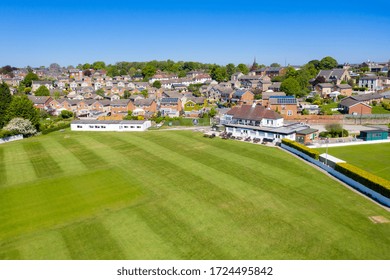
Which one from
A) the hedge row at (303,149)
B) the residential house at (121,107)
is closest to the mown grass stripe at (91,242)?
the hedge row at (303,149)

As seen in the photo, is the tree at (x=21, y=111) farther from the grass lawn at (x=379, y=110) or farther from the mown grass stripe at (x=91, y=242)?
the grass lawn at (x=379, y=110)

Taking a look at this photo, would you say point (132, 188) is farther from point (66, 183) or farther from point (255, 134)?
point (255, 134)

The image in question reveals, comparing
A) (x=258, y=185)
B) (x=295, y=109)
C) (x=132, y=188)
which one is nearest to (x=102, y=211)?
(x=132, y=188)

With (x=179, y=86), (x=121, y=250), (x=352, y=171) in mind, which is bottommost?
(x=121, y=250)

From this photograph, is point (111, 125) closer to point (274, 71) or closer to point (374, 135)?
point (374, 135)

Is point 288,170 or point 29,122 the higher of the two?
point 29,122

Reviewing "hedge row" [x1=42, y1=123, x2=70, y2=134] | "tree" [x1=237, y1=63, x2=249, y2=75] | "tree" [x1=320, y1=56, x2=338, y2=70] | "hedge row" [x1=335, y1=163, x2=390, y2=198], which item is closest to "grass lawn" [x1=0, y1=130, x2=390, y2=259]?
"hedge row" [x1=335, y1=163, x2=390, y2=198]

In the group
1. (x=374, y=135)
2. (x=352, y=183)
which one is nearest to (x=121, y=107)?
(x=374, y=135)
